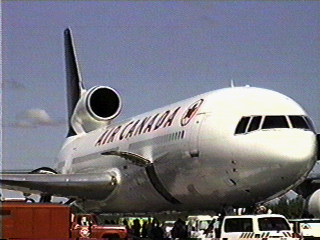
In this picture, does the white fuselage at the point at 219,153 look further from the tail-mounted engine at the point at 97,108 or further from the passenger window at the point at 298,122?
the tail-mounted engine at the point at 97,108

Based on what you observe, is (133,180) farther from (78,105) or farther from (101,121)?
(78,105)

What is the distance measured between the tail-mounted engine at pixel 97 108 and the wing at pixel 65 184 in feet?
27.5

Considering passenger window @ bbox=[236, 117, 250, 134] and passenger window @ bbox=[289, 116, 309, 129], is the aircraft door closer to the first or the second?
passenger window @ bbox=[236, 117, 250, 134]

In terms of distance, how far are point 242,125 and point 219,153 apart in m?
1.08

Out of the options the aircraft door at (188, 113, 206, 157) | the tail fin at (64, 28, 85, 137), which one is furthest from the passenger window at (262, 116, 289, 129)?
the tail fin at (64, 28, 85, 137)

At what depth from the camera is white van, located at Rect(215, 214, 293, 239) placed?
20.3m

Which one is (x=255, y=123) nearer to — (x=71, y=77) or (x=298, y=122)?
(x=298, y=122)

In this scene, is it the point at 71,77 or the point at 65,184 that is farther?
the point at 71,77

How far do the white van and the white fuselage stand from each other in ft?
4.20

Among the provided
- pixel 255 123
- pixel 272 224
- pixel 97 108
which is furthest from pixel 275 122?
pixel 97 108

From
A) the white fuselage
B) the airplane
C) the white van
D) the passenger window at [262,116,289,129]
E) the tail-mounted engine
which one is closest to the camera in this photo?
the white van

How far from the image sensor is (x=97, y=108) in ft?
139

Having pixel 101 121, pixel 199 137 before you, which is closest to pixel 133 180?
pixel 199 137

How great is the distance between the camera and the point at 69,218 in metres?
22.1
